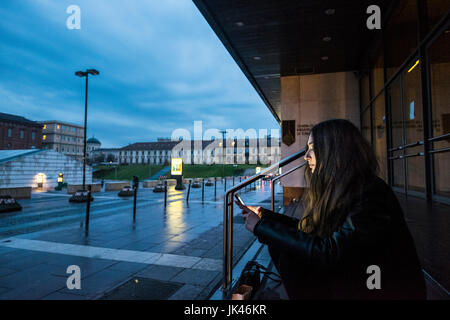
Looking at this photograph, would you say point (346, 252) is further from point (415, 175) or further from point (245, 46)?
point (245, 46)

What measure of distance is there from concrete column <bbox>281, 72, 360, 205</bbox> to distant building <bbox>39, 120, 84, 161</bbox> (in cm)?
9737

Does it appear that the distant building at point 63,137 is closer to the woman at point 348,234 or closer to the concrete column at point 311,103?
the concrete column at point 311,103

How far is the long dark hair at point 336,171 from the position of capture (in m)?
1.38

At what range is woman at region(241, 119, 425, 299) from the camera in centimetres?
125

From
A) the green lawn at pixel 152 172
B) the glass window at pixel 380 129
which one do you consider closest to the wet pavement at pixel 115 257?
the glass window at pixel 380 129

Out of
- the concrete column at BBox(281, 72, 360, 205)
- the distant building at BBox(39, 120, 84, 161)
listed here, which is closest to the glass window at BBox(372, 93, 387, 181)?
the concrete column at BBox(281, 72, 360, 205)

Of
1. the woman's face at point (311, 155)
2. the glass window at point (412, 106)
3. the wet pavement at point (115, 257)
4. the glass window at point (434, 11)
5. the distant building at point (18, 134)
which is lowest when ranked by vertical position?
the wet pavement at point (115, 257)

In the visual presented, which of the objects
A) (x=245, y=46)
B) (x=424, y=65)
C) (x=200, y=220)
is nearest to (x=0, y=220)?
(x=200, y=220)

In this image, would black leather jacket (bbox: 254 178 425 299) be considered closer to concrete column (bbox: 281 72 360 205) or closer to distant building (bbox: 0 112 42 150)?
Answer: concrete column (bbox: 281 72 360 205)

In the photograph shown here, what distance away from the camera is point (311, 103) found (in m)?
11.6

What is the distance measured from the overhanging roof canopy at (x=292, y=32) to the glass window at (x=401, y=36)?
0.54m

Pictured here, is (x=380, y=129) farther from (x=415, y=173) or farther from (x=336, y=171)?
(x=336, y=171)

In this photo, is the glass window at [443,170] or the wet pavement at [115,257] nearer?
the wet pavement at [115,257]

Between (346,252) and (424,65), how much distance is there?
17.9ft
